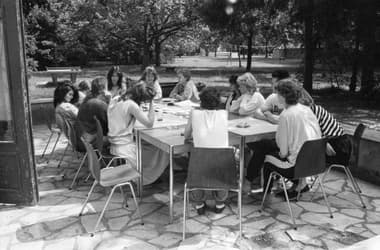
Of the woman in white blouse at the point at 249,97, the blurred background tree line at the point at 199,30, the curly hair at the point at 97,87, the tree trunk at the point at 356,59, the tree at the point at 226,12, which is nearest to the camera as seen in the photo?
the curly hair at the point at 97,87

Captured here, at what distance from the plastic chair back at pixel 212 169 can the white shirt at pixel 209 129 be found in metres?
0.34

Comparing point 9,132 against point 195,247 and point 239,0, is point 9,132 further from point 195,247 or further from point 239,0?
point 239,0

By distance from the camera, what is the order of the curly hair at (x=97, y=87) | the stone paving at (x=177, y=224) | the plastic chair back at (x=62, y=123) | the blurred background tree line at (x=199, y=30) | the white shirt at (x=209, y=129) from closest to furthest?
the stone paving at (x=177, y=224)
the white shirt at (x=209, y=129)
the curly hair at (x=97, y=87)
the plastic chair back at (x=62, y=123)
the blurred background tree line at (x=199, y=30)

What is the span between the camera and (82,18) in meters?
20.0

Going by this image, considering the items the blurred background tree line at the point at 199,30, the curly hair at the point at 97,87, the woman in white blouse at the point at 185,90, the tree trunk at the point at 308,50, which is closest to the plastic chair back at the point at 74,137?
the curly hair at the point at 97,87

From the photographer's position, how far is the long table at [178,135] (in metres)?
3.65

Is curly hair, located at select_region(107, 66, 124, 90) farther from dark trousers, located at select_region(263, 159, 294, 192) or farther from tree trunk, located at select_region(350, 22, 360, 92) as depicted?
tree trunk, located at select_region(350, 22, 360, 92)

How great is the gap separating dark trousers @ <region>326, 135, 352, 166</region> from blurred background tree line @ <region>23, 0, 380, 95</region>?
6007 millimetres

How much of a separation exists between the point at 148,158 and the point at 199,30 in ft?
58.4

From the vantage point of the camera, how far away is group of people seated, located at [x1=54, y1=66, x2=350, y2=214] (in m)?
3.62

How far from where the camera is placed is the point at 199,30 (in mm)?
21531

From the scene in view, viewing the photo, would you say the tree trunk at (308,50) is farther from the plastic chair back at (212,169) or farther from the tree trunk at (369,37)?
the plastic chair back at (212,169)

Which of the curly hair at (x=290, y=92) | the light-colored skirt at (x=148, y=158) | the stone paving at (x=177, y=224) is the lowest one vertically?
the stone paving at (x=177, y=224)

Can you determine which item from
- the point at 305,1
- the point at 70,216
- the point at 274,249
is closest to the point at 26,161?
the point at 70,216
